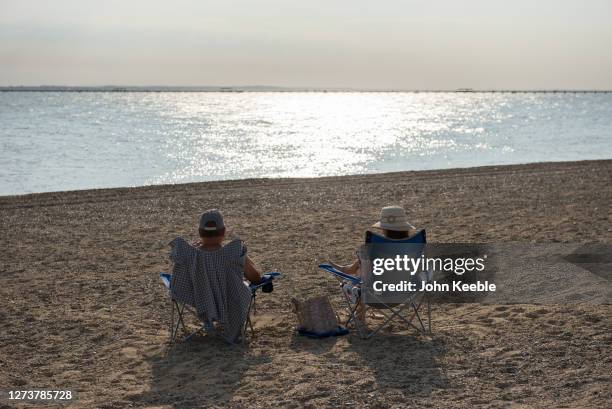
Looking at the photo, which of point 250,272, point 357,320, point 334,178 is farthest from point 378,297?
point 334,178

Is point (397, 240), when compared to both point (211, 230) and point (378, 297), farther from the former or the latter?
point (211, 230)

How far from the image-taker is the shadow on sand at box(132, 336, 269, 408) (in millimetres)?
4895

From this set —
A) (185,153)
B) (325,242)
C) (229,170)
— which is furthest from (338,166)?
(325,242)

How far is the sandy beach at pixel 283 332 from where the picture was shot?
16.1 ft

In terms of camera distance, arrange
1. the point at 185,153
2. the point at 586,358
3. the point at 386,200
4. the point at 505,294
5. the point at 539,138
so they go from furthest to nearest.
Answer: the point at 539,138 → the point at 185,153 → the point at 386,200 → the point at 505,294 → the point at 586,358

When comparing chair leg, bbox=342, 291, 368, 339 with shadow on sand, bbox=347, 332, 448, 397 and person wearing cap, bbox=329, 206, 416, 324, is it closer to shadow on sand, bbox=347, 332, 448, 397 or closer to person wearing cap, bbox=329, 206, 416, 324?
shadow on sand, bbox=347, 332, 448, 397

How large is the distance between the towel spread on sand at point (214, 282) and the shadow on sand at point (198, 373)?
0.71 ft

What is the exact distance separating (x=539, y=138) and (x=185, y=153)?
71.1ft

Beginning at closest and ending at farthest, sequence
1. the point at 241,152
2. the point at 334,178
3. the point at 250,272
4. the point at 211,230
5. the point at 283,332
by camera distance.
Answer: the point at 211,230 < the point at 250,272 < the point at 283,332 < the point at 334,178 < the point at 241,152

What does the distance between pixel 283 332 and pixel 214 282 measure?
834 millimetres

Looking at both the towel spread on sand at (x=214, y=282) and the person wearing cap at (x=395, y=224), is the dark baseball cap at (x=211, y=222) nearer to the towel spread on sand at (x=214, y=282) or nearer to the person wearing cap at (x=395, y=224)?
the towel spread on sand at (x=214, y=282)

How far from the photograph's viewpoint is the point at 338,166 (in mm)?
28906

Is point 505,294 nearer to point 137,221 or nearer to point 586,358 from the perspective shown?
point 586,358

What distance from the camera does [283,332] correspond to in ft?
20.7
